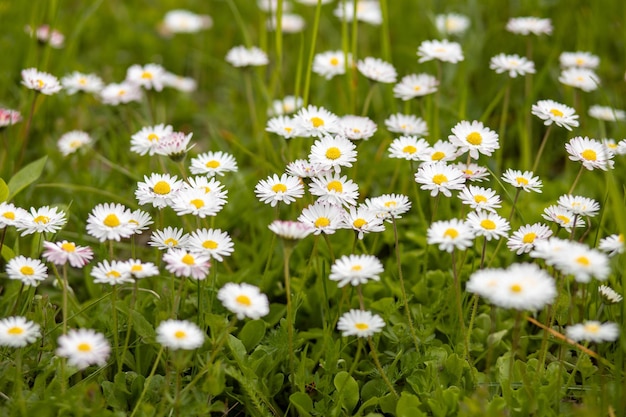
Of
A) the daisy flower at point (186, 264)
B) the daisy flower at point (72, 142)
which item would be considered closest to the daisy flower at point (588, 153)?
the daisy flower at point (186, 264)

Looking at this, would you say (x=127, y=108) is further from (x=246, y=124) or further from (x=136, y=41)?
(x=136, y=41)

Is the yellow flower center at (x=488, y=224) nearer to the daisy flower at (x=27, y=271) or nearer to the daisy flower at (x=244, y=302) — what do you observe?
the daisy flower at (x=244, y=302)

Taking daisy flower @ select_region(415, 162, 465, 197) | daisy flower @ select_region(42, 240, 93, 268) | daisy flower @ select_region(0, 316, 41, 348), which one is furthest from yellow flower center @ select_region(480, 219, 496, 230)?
daisy flower @ select_region(0, 316, 41, 348)

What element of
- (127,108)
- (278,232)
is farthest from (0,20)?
(278,232)

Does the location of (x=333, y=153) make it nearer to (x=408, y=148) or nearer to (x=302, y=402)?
(x=408, y=148)

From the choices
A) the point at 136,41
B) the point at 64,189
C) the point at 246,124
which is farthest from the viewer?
the point at 136,41

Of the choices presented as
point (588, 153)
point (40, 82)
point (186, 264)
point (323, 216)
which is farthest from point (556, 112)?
point (40, 82)
